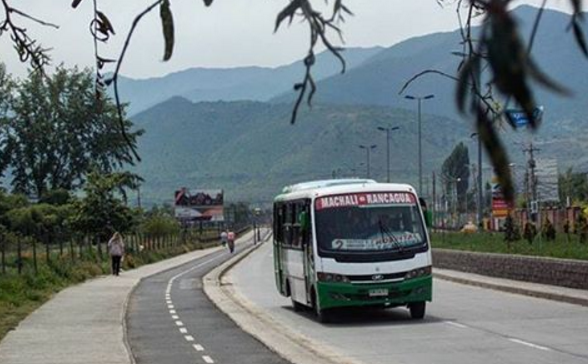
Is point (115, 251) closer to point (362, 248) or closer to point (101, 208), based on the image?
point (101, 208)

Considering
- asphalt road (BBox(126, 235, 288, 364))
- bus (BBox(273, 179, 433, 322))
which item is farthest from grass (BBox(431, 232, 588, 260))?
asphalt road (BBox(126, 235, 288, 364))

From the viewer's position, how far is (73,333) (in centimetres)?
2195

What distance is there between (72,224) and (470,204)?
72694 mm

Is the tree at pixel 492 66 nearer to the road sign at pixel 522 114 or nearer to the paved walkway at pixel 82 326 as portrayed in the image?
the road sign at pixel 522 114

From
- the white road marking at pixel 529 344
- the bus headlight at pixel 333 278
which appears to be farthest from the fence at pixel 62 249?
the white road marking at pixel 529 344

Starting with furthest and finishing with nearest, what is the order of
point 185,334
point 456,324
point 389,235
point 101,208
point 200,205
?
1. point 200,205
2. point 101,208
3. point 389,235
4. point 456,324
5. point 185,334

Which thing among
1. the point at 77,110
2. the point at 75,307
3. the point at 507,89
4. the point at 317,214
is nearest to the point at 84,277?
the point at 75,307

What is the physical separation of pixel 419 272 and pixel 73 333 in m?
6.84

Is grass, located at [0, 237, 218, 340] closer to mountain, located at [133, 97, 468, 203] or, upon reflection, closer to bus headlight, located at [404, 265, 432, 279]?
bus headlight, located at [404, 265, 432, 279]

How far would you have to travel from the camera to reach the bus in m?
24.1

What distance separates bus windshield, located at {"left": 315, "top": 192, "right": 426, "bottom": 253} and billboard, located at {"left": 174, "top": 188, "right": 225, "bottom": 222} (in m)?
105

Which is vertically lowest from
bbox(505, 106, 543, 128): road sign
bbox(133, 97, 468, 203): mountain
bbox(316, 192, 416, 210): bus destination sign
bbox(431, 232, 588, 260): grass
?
bbox(431, 232, 588, 260): grass

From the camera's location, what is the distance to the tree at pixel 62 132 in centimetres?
784

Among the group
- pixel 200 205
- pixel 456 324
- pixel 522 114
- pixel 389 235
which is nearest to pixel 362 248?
pixel 389 235
